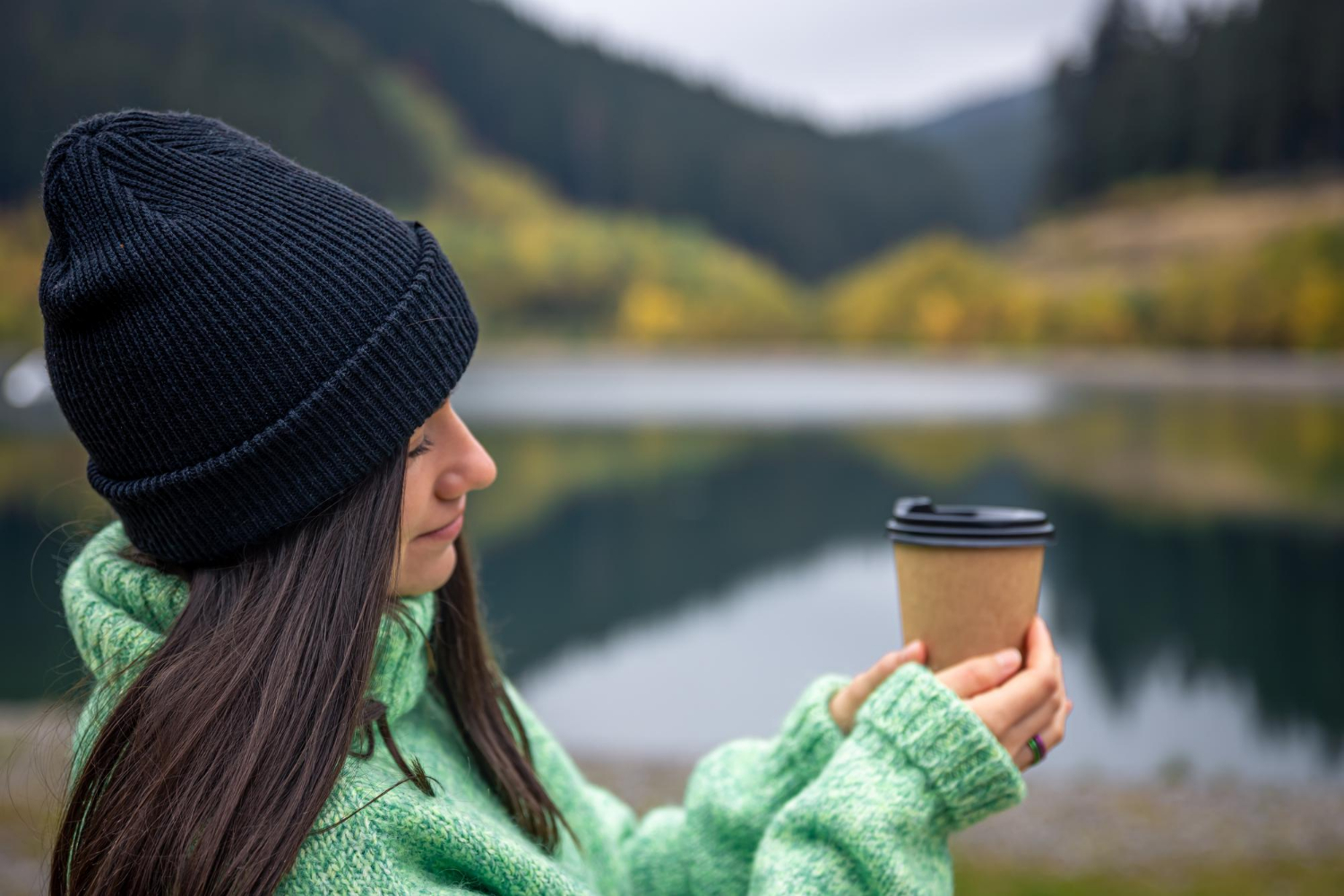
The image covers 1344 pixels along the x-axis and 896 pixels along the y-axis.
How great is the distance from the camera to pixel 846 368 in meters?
18.8

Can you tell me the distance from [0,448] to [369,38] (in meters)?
Answer: 13.0

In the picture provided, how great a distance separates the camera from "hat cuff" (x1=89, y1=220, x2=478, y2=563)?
101 cm

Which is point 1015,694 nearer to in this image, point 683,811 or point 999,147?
point 683,811

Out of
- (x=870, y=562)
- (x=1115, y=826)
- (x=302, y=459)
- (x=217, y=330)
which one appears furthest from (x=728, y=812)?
(x=870, y=562)

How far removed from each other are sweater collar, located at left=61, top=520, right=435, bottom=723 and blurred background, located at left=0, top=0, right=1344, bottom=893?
423 centimetres

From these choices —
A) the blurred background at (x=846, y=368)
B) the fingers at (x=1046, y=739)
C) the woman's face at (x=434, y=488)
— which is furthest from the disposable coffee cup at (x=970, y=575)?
the blurred background at (x=846, y=368)

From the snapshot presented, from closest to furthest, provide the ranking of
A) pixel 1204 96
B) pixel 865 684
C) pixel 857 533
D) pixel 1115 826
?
pixel 865 684
pixel 1115 826
pixel 857 533
pixel 1204 96

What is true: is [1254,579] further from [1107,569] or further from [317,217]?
[317,217]

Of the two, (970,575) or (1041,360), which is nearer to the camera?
(970,575)

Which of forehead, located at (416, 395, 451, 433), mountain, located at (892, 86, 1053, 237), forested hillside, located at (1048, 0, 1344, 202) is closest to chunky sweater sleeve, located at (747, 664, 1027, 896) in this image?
forehead, located at (416, 395, 451, 433)

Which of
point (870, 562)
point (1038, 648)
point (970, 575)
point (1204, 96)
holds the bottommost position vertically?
point (870, 562)

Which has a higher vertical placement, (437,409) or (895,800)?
(437,409)

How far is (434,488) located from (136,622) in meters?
0.36

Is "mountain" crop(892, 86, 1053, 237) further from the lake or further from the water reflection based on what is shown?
the water reflection
